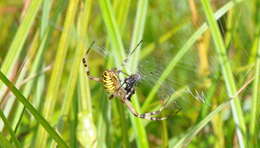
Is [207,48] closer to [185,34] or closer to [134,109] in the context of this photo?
[185,34]

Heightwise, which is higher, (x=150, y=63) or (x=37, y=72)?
(x=37, y=72)

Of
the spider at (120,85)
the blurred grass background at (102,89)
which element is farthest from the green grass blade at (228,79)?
the spider at (120,85)

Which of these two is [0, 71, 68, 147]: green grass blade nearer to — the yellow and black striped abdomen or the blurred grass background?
the blurred grass background

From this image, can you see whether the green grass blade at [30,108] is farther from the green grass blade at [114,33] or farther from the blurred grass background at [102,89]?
the green grass blade at [114,33]

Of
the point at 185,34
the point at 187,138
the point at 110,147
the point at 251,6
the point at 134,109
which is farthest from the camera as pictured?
the point at 251,6

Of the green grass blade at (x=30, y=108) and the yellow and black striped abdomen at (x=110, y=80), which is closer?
the green grass blade at (x=30, y=108)

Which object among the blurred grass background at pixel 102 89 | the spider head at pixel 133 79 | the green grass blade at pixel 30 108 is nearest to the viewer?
the green grass blade at pixel 30 108

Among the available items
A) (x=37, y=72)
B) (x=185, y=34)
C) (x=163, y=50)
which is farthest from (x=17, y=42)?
(x=185, y=34)

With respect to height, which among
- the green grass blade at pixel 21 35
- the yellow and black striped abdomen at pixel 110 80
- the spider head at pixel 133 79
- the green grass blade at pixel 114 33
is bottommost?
the spider head at pixel 133 79
